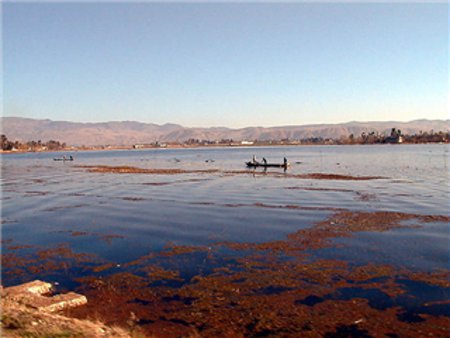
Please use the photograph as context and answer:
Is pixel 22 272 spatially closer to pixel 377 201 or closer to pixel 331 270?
pixel 331 270

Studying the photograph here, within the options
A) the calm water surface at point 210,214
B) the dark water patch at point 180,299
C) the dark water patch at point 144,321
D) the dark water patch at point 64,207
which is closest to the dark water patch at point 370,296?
the calm water surface at point 210,214

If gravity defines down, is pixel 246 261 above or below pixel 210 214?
below

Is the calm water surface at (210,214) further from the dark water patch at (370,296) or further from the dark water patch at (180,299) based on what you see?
the dark water patch at (180,299)

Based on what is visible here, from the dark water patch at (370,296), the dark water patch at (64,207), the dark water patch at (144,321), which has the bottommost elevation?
the dark water patch at (144,321)

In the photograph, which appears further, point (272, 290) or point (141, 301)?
point (272, 290)

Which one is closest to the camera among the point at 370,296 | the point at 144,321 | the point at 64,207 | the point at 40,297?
the point at 144,321

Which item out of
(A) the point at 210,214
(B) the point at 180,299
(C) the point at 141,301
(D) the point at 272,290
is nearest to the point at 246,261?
(D) the point at 272,290

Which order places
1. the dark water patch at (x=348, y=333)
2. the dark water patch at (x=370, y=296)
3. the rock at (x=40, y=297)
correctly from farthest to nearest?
the dark water patch at (x=370, y=296) → the rock at (x=40, y=297) → the dark water patch at (x=348, y=333)

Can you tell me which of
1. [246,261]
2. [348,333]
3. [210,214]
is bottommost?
[348,333]

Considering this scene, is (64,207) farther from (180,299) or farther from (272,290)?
(272,290)

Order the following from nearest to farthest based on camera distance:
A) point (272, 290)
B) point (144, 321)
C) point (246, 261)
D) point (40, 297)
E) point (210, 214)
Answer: point (144, 321) < point (40, 297) < point (272, 290) < point (246, 261) < point (210, 214)

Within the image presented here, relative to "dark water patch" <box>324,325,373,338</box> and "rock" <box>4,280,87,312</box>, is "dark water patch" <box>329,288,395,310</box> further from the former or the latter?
"rock" <box>4,280,87,312</box>

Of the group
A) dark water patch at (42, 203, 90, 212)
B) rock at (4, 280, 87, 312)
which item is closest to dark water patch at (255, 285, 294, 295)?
rock at (4, 280, 87, 312)

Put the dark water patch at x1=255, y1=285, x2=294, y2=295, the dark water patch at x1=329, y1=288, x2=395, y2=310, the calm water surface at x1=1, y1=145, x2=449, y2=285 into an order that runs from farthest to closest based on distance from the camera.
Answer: the calm water surface at x1=1, y1=145, x2=449, y2=285 < the dark water patch at x1=255, y1=285, x2=294, y2=295 < the dark water patch at x1=329, y1=288, x2=395, y2=310
